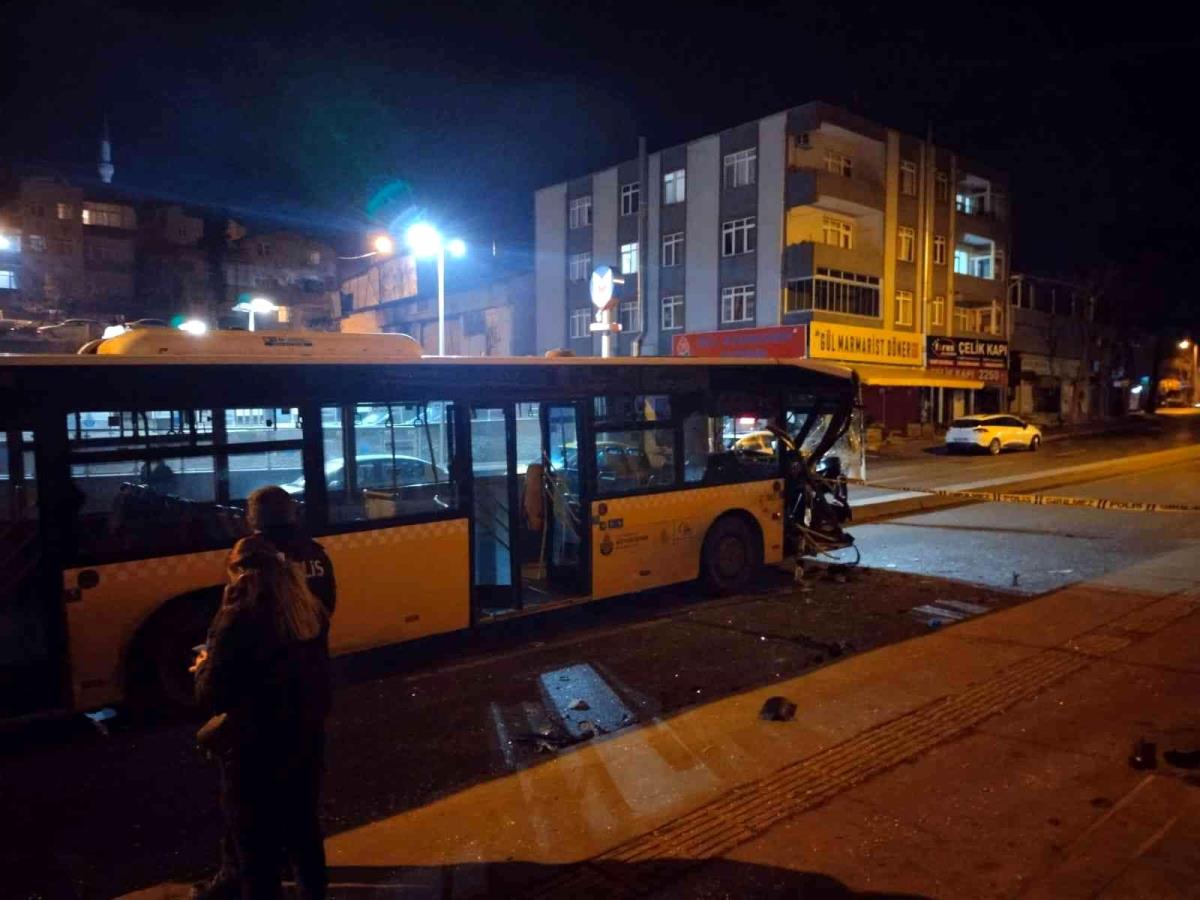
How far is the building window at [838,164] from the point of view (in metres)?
38.1

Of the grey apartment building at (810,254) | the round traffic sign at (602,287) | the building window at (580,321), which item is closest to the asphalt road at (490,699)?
the round traffic sign at (602,287)

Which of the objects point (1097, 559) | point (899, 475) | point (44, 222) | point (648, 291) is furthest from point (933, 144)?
point (44, 222)

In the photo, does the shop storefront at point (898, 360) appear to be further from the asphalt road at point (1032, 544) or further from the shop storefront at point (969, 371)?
the asphalt road at point (1032, 544)

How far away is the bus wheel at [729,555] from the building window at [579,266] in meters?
36.3

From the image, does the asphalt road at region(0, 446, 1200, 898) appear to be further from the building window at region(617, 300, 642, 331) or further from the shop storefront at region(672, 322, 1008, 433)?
the building window at region(617, 300, 642, 331)

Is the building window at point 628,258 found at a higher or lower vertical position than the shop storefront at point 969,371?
higher

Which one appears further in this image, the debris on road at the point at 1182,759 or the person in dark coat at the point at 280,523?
the debris on road at the point at 1182,759

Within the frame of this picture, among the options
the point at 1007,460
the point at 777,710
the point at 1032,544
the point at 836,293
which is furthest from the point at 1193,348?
the point at 777,710

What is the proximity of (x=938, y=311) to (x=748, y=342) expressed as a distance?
12785 mm

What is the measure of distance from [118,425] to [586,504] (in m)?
4.25

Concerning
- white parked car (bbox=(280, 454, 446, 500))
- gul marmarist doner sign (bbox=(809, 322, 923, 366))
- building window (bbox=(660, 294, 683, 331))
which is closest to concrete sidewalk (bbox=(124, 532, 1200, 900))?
white parked car (bbox=(280, 454, 446, 500))

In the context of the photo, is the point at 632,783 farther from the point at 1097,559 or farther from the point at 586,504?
the point at 1097,559

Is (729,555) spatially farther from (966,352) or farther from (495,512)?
(966,352)

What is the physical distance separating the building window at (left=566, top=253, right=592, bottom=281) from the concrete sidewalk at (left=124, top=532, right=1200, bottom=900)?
132 ft
